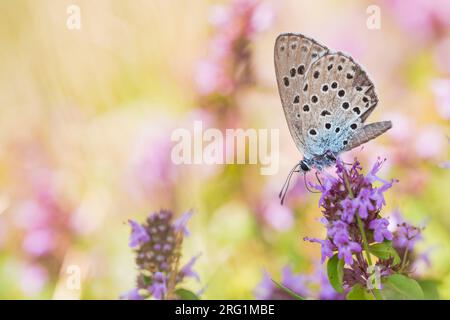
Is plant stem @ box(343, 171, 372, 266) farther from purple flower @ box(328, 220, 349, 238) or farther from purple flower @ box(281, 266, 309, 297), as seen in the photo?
purple flower @ box(281, 266, 309, 297)

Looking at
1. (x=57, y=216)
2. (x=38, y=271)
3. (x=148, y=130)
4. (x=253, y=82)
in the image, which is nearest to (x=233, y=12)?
(x=253, y=82)

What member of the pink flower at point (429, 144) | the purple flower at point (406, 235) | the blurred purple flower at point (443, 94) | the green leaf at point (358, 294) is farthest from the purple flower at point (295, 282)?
the pink flower at point (429, 144)

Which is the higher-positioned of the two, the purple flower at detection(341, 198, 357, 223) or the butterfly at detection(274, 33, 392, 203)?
the butterfly at detection(274, 33, 392, 203)

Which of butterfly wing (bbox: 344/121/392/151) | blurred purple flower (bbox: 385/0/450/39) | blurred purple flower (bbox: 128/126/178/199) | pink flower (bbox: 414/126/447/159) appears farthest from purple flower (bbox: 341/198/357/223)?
blurred purple flower (bbox: 385/0/450/39)

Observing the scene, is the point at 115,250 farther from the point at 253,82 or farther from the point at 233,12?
the point at 233,12

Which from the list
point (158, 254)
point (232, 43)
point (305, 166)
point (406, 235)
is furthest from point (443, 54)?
point (158, 254)

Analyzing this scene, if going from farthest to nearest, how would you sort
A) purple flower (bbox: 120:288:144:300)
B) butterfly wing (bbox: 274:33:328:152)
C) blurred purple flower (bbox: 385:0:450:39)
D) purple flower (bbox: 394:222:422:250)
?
blurred purple flower (bbox: 385:0:450:39)
butterfly wing (bbox: 274:33:328:152)
purple flower (bbox: 120:288:144:300)
purple flower (bbox: 394:222:422:250)
